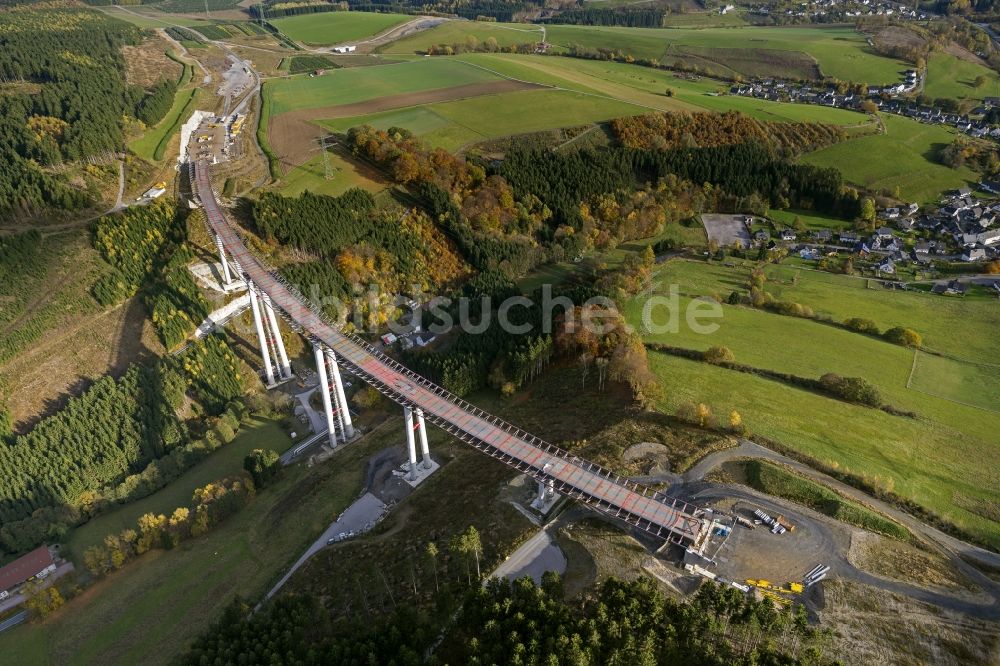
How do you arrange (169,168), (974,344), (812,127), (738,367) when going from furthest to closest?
(812,127)
(169,168)
(974,344)
(738,367)

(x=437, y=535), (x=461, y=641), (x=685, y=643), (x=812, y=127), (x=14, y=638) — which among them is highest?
(x=812, y=127)

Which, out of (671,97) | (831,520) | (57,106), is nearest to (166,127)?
(57,106)

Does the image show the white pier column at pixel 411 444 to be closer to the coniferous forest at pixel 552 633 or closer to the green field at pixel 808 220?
the coniferous forest at pixel 552 633

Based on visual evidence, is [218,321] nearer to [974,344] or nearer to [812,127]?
[974,344]

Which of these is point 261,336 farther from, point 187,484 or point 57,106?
point 57,106

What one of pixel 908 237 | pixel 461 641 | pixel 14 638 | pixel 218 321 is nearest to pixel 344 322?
pixel 218 321

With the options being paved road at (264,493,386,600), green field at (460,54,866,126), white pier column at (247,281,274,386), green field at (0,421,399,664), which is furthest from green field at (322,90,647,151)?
green field at (0,421,399,664)

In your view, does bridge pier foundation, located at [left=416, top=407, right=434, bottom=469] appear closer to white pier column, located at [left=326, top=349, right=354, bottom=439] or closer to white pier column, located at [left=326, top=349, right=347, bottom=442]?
white pier column, located at [left=326, top=349, right=354, bottom=439]
